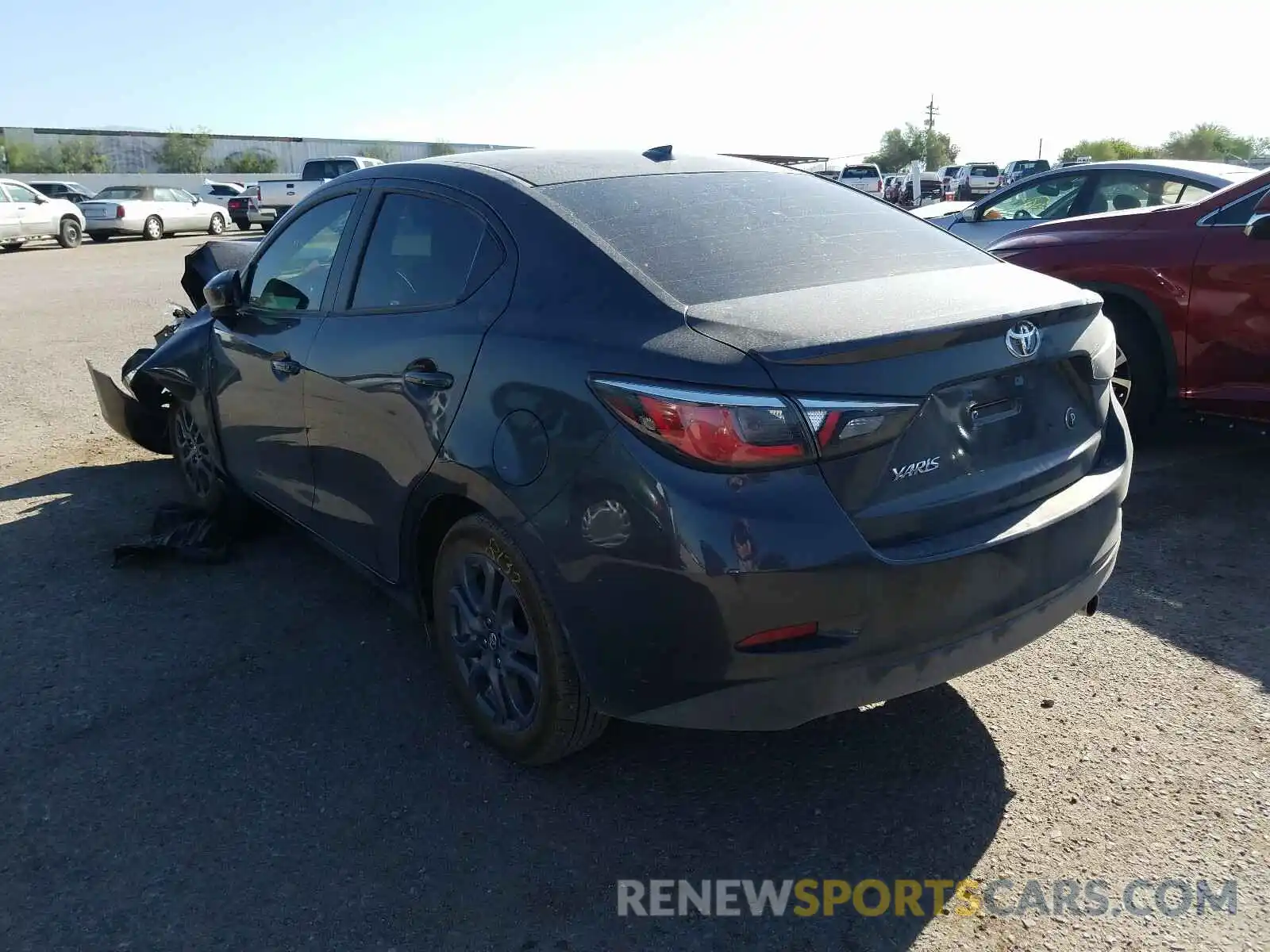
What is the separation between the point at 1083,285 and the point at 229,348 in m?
4.52

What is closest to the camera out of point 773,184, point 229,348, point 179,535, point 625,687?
point 625,687

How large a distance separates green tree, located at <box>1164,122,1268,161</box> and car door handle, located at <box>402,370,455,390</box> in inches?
3063

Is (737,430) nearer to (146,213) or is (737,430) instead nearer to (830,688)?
(830,688)

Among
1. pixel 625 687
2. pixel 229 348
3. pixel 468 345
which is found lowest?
pixel 625 687

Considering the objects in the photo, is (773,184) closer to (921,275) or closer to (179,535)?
(921,275)

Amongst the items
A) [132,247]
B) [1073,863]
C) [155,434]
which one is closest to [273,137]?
[132,247]

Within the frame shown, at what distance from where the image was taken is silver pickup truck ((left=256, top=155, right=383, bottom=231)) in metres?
28.3

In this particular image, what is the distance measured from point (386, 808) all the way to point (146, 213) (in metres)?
29.6

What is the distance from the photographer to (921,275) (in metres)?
2.98

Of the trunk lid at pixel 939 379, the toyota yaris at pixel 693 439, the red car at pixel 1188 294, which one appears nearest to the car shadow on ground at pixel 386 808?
the toyota yaris at pixel 693 439

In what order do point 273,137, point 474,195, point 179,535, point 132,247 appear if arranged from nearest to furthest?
point 474,195, point 179,535, point 132,247, point 273,137

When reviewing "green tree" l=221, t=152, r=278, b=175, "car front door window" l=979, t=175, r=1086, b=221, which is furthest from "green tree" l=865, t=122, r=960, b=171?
"car front door window" l=979, t=175, r=1086, b=221

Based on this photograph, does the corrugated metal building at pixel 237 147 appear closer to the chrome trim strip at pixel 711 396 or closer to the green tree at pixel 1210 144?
the green tree at pixel 1210 144

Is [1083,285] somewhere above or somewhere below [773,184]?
below
